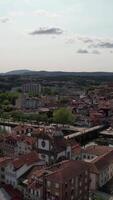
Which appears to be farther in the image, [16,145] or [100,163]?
[16,145]

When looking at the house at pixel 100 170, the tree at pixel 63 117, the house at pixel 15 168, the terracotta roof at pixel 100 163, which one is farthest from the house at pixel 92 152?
the tree at pixel 63 117

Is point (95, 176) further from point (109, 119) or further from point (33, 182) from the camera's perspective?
point (109, 119)

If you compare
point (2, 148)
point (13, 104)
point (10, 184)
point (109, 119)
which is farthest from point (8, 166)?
point (13, 104)

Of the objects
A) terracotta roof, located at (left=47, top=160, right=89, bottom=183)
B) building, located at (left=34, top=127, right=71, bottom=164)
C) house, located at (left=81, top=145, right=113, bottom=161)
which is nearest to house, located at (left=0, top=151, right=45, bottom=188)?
building, located at (left=34, top=127, right=71, bottom=164)

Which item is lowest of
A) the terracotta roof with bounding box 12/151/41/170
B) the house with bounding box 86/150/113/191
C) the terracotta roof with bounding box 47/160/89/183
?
the house with bounding box 86/150/113/191

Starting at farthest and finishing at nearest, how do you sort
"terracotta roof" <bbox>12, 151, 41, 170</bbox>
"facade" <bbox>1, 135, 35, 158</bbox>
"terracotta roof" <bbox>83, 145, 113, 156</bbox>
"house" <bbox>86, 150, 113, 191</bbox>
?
"facade" <bbox>1, 135, 35, 158</bbox>, "terracotta roof" <bbox>83, 145, 113, 156</bbox>, "house" <bbox>86, 150, 113, 191</bbox>, "terracotta roof" <bbox>12, 151, 41, 170</bbox>

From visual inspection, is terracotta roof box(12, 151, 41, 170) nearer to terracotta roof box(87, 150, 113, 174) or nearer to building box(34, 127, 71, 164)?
building box(34, 127, 71, 164)

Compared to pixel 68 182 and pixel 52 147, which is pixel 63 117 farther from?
pixel 68 182

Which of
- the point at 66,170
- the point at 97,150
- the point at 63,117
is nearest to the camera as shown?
the point at 66,170

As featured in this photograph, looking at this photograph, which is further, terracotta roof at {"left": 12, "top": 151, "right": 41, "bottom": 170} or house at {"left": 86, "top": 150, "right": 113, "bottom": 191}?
house at {"left": 86, "top": 150, "right": 113, "bottom": 191}

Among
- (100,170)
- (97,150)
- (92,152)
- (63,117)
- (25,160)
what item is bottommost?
(100,170)

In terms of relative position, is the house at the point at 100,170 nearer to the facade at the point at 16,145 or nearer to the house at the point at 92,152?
the house at the point at 92,152

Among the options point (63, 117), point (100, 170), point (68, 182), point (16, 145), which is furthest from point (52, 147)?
point (63, 117)

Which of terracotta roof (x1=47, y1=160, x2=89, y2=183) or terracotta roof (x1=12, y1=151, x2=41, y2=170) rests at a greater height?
terracotta roof (x1=47, y1=160, x2=89, y2=183)
